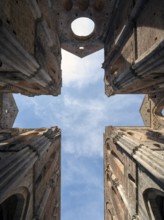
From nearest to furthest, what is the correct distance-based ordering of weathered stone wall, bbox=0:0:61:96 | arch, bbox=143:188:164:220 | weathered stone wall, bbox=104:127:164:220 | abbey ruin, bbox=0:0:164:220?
weathered stone wall, bbox=0:0:61:96 → abbey ruin, bbox=0:0:164:220 → weathered stone wall, bbox=104:127:164:220 → arch, bbox=143:188:164:220

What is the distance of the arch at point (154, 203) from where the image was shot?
9618mm

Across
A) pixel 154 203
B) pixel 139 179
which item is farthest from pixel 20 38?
pixel 154 203

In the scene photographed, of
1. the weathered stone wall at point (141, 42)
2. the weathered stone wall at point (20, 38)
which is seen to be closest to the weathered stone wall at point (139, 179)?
the weathered stone wall at point (141, 42)

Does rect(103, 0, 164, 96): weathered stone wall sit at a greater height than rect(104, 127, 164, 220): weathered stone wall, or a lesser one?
greater

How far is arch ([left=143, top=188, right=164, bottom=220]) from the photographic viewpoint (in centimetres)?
962

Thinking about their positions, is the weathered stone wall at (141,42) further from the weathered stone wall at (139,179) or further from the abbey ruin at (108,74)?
the weathered stone wall at (139,179)

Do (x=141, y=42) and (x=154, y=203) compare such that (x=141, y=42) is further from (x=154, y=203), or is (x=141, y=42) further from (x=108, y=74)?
(x=108, y=74)

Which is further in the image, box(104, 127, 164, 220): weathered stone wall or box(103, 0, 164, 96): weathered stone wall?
box(104, 127, 164, 220): weathered stone wall

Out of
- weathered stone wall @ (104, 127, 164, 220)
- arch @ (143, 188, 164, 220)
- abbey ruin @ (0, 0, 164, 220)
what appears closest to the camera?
abbey ruin @ (0, 0, 164, 220)

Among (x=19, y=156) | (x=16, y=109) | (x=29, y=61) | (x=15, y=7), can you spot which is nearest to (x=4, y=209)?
(x=19, y=156)

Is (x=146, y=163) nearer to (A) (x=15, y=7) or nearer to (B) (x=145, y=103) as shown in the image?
(A) (x=15, y=7)

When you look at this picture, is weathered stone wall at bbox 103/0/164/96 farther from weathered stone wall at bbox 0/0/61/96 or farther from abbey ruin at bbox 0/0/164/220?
weathered stone wall at bbox 0/0/61/96

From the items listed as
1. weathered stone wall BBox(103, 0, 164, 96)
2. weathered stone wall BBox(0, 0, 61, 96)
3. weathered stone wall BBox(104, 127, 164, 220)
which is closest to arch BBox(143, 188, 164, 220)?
weathered stone wall BBox(104, 127, 164, 220)

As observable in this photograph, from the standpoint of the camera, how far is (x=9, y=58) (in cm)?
712
